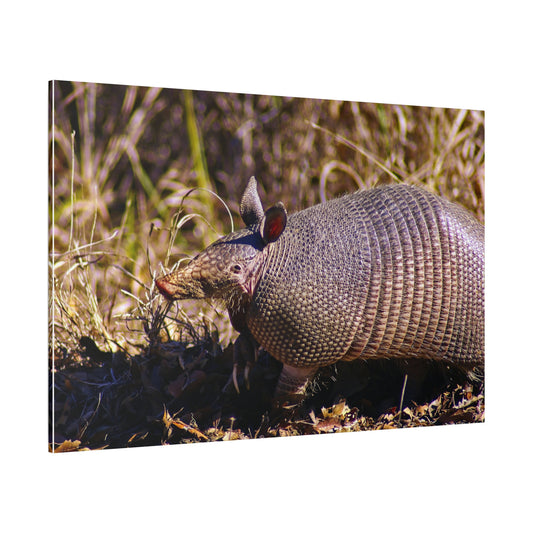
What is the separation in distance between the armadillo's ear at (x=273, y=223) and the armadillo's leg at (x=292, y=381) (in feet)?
3.31

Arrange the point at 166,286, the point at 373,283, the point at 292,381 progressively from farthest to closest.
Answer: the point at 292,381 < the point at 373,283 < the point at 166,286

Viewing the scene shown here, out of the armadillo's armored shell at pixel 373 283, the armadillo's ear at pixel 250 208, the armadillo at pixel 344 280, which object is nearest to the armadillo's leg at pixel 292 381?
the armadillo at pixel 344 280

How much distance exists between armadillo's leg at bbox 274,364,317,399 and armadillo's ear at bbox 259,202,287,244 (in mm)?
1008

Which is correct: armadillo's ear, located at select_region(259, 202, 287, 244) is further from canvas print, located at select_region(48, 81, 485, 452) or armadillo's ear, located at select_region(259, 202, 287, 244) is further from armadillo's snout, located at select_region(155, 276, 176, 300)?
armadillo's snout, located at select_region(155, 276, 176, 300)

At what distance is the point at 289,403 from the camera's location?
6.60 metres

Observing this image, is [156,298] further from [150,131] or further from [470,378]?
[470,378]

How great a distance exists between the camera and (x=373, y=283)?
6363mm

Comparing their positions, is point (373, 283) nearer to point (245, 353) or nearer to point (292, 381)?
point (292, 381)

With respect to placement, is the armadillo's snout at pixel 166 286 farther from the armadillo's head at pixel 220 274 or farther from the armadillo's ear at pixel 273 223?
the armadillo's ear at pixel 273 223

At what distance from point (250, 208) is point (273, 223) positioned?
0.25 m

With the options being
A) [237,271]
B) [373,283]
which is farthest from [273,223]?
[373,283]

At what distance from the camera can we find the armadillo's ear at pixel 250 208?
638 cm

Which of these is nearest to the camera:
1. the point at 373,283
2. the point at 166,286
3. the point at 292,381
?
the point at 166,286

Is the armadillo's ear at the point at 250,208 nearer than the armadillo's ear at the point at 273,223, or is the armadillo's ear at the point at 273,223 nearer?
the armadillo's ear at the point at 273,223
